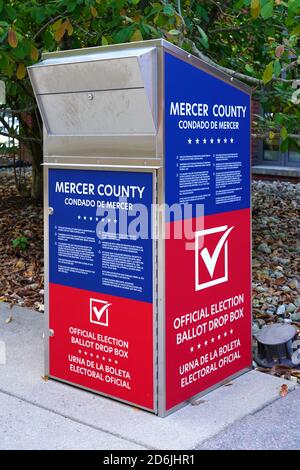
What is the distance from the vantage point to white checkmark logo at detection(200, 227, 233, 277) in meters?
4.02

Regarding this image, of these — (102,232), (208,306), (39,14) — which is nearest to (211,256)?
(208,306)

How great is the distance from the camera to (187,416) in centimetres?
383

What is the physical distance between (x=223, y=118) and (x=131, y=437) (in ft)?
6.14

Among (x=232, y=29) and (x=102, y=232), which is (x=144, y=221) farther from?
(x=232, y=29)

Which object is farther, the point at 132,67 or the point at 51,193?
the point at 51,193

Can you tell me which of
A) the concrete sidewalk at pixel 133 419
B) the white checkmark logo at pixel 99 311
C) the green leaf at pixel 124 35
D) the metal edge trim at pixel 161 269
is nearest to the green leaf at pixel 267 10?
the green leaf at pixel 124 35

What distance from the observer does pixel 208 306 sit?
4.07 meters

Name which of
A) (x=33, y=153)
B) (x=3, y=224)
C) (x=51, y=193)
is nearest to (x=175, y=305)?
(x=51, y=193)

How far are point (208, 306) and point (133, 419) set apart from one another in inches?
30.5

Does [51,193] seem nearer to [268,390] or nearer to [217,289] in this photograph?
[217,289]

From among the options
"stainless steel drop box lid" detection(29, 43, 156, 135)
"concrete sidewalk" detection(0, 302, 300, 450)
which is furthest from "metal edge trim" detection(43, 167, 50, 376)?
"stainless steel drop box lid" detection(29, 43, 156, 135)

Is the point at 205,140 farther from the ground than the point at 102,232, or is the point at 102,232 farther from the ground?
the point at 205,140

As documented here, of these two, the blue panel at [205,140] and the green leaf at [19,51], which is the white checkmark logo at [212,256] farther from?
the green leaf at [19,51]

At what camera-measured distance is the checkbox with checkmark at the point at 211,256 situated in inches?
156
